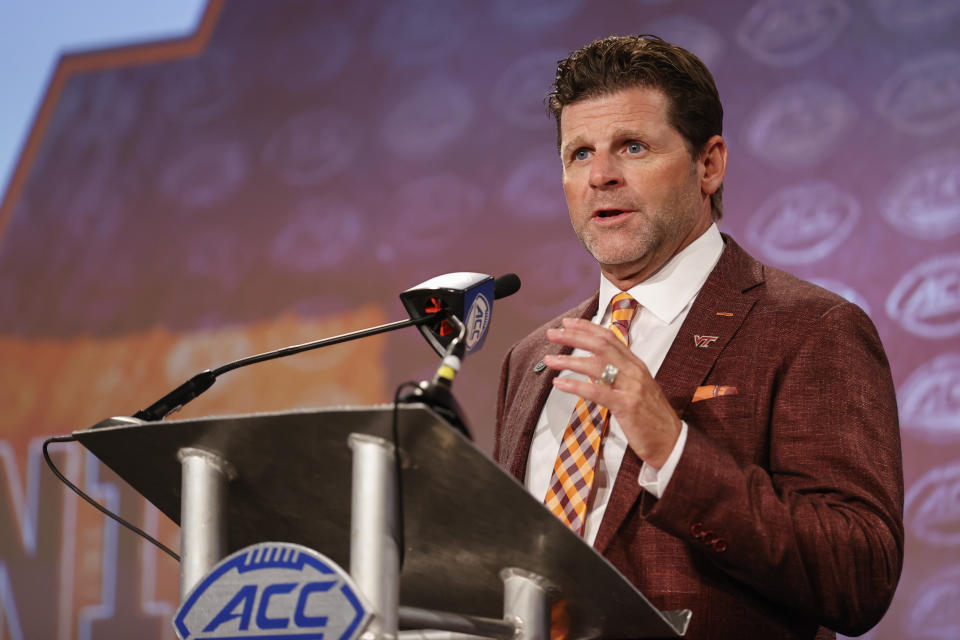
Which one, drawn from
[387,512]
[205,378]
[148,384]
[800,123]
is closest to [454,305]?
[205,378]

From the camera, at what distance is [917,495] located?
2.71 metres

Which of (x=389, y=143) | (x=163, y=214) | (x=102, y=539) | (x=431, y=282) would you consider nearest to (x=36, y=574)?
(x=102, y=539)

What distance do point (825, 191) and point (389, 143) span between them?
→ 1.47 m

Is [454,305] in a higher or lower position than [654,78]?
lower

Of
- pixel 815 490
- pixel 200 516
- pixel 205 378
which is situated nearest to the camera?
pixel 200 516

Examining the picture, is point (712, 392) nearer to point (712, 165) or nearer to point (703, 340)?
point (703, 340)

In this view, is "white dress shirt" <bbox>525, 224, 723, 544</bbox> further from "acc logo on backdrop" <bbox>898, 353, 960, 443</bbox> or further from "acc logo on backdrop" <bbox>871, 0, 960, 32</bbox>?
"acc logo on backdrop" <bbox>871, 0, 960, 32</bbox>

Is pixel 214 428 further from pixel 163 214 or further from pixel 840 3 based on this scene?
pixel 163 214

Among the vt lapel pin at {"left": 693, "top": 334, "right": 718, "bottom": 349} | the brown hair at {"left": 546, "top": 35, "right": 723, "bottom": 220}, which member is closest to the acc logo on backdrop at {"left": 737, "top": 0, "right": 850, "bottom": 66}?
the brown hair at {"left": 546, "top": 35, "right": 723, "bottom": 220}

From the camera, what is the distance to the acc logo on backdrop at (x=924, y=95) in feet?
9.27

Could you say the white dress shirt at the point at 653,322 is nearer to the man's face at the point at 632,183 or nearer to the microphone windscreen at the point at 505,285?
the man's face at the point at 632,183

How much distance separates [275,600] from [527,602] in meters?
0.30

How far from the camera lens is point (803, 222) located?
9.73 ft

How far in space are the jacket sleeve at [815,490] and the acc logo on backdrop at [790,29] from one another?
1483mm
